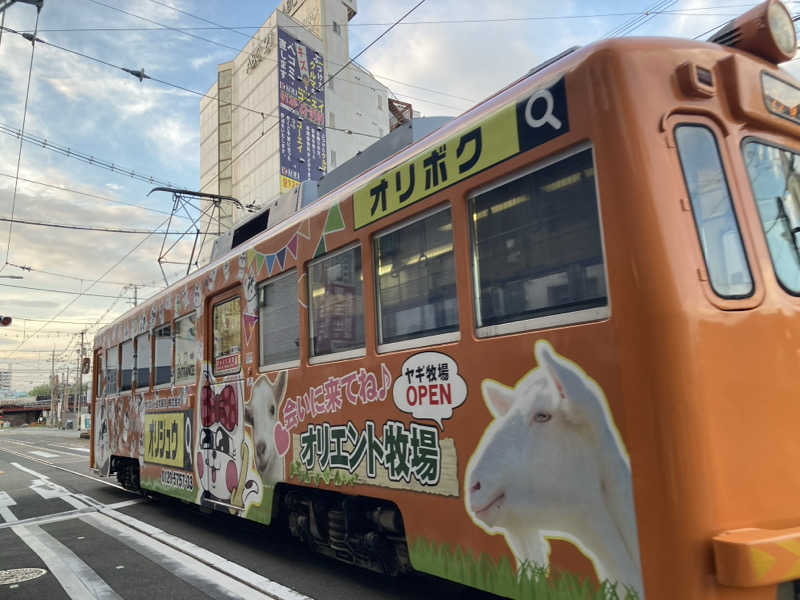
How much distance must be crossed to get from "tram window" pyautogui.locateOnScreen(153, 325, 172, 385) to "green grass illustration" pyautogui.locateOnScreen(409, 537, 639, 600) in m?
5.17

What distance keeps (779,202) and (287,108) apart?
36203 millimetres

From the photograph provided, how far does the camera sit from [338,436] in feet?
14.0

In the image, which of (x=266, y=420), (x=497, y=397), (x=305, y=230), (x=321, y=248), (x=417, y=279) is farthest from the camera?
(x=266, y=420)

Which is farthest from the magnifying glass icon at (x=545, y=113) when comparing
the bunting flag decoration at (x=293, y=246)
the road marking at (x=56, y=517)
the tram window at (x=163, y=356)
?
the road marking at (x=56, y=517)

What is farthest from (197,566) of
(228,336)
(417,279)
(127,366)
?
(127,366)

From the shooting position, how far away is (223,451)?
5988 mm

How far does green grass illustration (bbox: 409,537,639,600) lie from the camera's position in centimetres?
250

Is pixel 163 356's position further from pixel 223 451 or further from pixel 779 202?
pixel 779 202

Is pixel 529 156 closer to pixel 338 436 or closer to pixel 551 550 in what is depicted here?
pixel 551 550

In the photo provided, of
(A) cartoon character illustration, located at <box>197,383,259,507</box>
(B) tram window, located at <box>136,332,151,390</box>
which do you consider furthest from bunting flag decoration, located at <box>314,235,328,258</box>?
(B) tram window, located at <box>136,332,151,390</box>

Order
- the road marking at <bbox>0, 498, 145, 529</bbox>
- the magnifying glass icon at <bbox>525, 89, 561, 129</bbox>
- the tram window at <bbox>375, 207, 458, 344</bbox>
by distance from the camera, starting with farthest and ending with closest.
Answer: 1. the road marking at <bbox>0, 498, 145, 529</bbox>
2. the tram window at <bbox>375, 207, 458, 344</bbox>
3. the magnifying glass icon at <bbox>525, 89, 561, 129</bbox>

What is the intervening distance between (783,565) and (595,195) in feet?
5.19

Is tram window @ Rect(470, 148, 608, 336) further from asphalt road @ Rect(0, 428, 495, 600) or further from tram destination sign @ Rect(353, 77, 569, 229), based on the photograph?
asphalt road @ Rect(0, 428, 495, 600)

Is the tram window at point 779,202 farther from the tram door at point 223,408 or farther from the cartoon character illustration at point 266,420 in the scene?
the tram door at point 223,408
